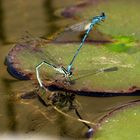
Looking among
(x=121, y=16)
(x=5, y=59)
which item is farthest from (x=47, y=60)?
(x=121, y=16)

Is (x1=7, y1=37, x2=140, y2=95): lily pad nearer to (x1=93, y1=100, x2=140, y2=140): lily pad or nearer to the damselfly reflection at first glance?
the damselfly reflection

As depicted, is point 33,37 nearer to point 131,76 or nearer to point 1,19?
point 1,19

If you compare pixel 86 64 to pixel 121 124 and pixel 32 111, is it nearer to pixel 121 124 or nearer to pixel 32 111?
pixel 32 111

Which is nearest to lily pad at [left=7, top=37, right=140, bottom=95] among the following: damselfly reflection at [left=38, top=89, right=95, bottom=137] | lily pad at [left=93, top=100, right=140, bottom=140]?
damselfly reflection at [left=38, top=89, right=95, bottom=137]

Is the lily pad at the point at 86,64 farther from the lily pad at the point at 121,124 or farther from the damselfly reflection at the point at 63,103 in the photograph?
the lily pad at the point at 121,124

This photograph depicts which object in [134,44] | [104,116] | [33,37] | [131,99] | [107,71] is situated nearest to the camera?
[104,116]

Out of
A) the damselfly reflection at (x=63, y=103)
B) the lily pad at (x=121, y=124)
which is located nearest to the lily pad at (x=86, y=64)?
the damselfly reflection at (x=63, y=103)

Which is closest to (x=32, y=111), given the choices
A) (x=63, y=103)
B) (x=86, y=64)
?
(x=63, y=103)
